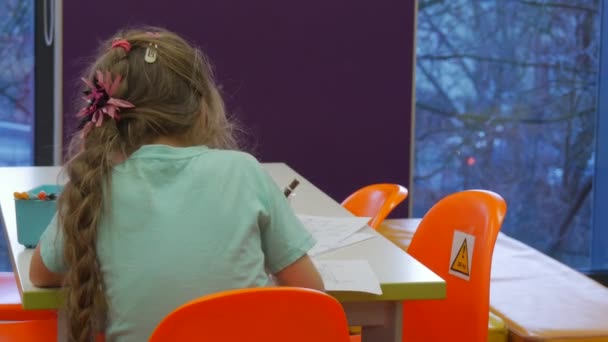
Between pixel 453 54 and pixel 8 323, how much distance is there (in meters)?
2.66

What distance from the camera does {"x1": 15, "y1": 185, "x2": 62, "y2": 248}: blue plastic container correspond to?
1.93m

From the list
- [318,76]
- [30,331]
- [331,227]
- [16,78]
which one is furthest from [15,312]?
[318,76]

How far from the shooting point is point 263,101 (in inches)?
172

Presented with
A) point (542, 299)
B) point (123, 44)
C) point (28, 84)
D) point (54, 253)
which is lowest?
point (542, 299)

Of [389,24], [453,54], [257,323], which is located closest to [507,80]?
[453,54]

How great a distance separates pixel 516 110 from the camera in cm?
462

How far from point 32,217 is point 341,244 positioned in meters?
0.64

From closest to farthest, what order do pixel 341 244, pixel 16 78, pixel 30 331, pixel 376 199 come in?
1. pixel 341 244
2. pixel 30 331
3. pixel 376 199
4. pixel 16 78

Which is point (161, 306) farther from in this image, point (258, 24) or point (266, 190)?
point (258, 24)

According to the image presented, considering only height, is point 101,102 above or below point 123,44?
below

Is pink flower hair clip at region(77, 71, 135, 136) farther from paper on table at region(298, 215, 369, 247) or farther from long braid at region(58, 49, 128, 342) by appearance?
paper on table at region(298, 215, 369, 247)

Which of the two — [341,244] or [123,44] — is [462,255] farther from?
[123,44]

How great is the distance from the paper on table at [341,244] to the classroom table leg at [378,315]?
0.65 feet

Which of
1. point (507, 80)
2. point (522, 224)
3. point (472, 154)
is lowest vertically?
point (522, 224)
